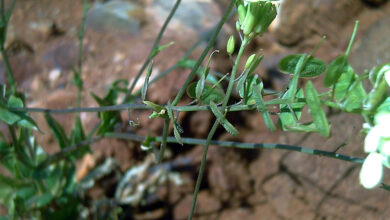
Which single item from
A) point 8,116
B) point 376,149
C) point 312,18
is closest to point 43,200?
point 8,116

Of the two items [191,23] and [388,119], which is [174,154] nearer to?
[191,23]

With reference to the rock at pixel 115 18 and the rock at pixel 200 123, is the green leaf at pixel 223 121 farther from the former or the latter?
the rock at pixel 115 18

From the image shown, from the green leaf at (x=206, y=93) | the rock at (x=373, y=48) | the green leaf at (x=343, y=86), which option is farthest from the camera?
the rock at (x=373, y=48)

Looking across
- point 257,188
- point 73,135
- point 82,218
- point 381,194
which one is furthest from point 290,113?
point 82,218

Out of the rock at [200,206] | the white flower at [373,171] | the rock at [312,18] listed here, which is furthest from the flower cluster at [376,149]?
the rock at [312,18]

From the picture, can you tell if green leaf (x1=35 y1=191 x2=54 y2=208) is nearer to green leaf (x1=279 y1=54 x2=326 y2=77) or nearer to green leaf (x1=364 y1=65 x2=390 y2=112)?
green leaf (x1=279 y1=54 x2=326 y2=77)

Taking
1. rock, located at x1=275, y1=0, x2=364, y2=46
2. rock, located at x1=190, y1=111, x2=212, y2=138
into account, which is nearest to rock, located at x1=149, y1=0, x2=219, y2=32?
rock, located at x1=275, y1=0, x2=364, y2=46

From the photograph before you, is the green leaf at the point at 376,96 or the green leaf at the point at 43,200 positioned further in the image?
the green leaf at the point at 43,200
